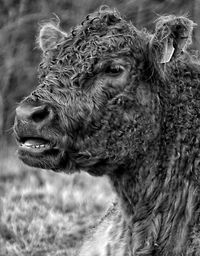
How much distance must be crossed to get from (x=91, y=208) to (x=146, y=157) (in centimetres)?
361

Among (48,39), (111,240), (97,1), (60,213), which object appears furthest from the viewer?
(97,1)

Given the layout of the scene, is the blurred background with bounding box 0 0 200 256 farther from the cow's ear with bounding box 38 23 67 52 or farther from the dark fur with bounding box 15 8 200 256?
the dark fur with bounding box 15 8 200 256

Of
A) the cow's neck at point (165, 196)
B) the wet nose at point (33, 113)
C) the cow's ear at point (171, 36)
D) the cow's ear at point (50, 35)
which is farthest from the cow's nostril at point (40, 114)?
the cow's ear at point (50, 35)

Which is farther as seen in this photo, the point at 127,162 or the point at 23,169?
the point at 23,169

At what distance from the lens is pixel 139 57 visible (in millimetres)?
4359

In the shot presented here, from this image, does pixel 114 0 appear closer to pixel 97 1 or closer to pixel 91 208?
pixel 97 1

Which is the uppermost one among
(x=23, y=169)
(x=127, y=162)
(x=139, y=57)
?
(x=139, y=57)

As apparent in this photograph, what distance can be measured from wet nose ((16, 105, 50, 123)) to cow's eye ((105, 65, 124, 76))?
1.60 feet

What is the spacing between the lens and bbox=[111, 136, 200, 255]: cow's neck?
4297 millimetres

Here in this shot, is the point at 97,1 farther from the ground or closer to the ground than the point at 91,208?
farther from the ground

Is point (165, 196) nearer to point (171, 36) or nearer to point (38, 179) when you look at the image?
point (171, 36)

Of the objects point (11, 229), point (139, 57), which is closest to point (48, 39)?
point (139, 57)

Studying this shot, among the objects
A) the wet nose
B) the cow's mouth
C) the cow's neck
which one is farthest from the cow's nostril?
the cow's neck

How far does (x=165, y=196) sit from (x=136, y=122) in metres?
0.52
